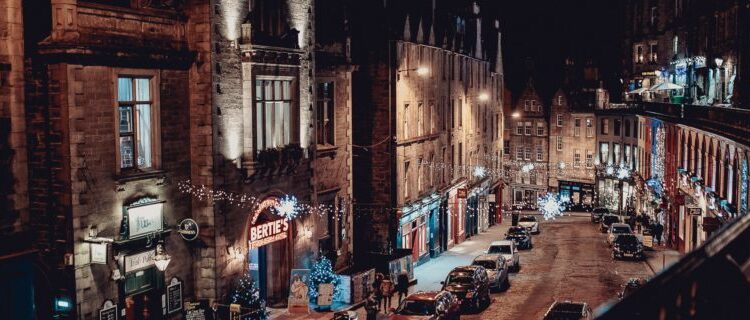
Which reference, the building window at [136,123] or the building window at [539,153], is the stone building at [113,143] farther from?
the building window at [539,153]

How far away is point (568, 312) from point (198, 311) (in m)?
11.5

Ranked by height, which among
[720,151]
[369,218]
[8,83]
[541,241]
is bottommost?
[541,241]

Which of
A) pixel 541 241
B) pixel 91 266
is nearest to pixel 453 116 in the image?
pixel 541 241

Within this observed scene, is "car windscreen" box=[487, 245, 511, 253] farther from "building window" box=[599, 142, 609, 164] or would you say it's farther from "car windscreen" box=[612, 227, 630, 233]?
"building window" box=[599, 142, 609, 164]

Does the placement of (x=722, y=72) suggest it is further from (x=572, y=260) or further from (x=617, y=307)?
(x=617, y=307)

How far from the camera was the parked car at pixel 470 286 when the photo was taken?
31.6 m

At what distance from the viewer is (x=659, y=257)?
48750mm

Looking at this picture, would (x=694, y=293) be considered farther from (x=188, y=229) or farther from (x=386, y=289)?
(x=386, y=289)

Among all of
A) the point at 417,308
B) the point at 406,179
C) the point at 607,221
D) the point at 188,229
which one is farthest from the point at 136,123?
the point at 607,221

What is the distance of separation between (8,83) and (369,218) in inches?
975

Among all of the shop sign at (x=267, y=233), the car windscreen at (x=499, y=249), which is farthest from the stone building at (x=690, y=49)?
the shop sign at (x=267, y=233)

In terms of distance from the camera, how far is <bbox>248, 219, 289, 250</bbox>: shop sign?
29.5m

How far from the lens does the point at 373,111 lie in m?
42.9

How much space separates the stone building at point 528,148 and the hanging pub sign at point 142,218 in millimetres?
70372
